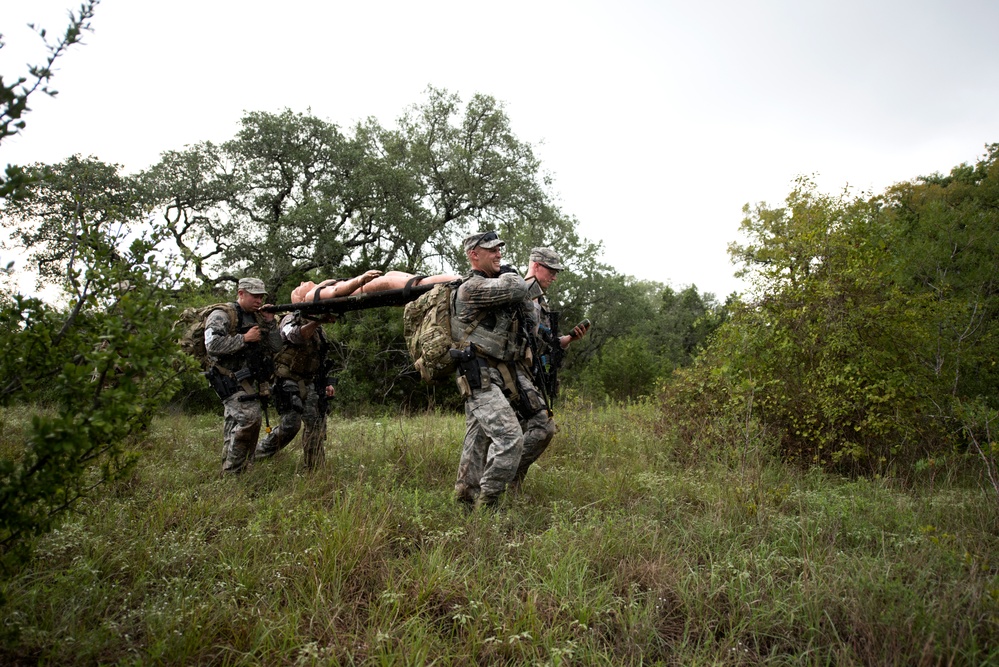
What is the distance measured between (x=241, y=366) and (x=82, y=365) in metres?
3.41

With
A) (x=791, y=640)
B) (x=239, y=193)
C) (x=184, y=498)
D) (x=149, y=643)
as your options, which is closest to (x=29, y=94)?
(x=149, y=643)

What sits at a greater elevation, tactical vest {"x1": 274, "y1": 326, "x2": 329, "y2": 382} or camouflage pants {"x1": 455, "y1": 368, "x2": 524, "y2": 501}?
tactical vest {"x1": 274, "y1": 326, "x2": 329, "y2": 382}

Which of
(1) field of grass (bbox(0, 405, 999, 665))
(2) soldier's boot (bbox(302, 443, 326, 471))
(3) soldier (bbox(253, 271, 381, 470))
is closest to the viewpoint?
(1) field of grass (bbox(0, 405, 999, 665))

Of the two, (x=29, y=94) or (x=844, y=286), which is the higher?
(x=29, y=94)

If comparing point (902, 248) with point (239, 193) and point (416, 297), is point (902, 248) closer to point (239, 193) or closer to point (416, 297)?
point (416, 297)

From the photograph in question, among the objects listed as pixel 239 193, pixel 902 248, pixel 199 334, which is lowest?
pixel 199 334

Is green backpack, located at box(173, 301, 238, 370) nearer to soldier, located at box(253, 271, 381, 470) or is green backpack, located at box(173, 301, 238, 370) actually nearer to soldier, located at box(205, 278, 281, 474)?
soldier, located at box(205, 278, 281, 474)

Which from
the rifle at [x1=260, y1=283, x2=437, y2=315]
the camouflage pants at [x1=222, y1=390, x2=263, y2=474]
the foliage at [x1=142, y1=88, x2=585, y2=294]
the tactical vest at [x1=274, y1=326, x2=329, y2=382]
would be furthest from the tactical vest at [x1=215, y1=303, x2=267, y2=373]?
the foliage at [x1=142, y1=88, x2=585, y2=294]

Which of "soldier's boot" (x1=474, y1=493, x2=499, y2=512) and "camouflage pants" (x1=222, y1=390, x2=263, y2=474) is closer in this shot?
"soldier's boot" (x1=474, y1=493, x2=499, y2=512)

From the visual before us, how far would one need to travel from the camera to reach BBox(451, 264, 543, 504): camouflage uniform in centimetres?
396

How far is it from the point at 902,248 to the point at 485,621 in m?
5.51

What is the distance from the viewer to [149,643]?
2266 mm

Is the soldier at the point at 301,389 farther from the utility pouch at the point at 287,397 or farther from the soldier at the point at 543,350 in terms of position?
the soldier at the point at 543,350

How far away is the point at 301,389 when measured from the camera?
5617 millimetres
